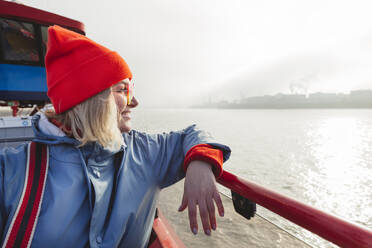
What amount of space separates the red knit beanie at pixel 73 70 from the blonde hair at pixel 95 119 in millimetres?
33

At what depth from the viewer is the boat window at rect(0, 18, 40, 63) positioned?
466 centimetres

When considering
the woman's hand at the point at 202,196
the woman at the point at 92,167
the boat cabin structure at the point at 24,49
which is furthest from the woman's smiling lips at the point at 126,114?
the boat cabin structure at the point at 24,49

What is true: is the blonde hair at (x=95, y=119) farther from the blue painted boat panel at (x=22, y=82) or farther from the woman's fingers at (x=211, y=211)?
the blue painted boat panel at (x=22, y=82)

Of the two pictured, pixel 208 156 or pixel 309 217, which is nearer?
pixel 309 217

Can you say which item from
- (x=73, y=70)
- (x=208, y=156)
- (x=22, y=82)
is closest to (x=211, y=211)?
(x=208, y=156)

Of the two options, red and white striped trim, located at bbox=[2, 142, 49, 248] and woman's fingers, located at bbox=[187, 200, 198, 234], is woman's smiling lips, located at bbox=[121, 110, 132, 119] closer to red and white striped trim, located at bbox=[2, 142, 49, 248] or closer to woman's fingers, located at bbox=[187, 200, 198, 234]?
red and white striped trim, located at bbox=[2, 142, 49, 248]

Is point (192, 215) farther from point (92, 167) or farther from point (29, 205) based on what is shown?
point (29, 205)

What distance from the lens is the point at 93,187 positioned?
89 cm

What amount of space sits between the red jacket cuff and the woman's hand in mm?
34

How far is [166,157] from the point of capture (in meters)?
1.18

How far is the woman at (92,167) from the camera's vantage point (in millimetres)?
788

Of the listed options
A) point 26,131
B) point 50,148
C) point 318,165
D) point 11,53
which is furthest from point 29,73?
point 318,165

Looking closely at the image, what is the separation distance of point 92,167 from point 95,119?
23 centimetres

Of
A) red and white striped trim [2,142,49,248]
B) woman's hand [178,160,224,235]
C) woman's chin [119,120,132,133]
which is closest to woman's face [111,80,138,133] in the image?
woman's chin [119,120,132,133]
